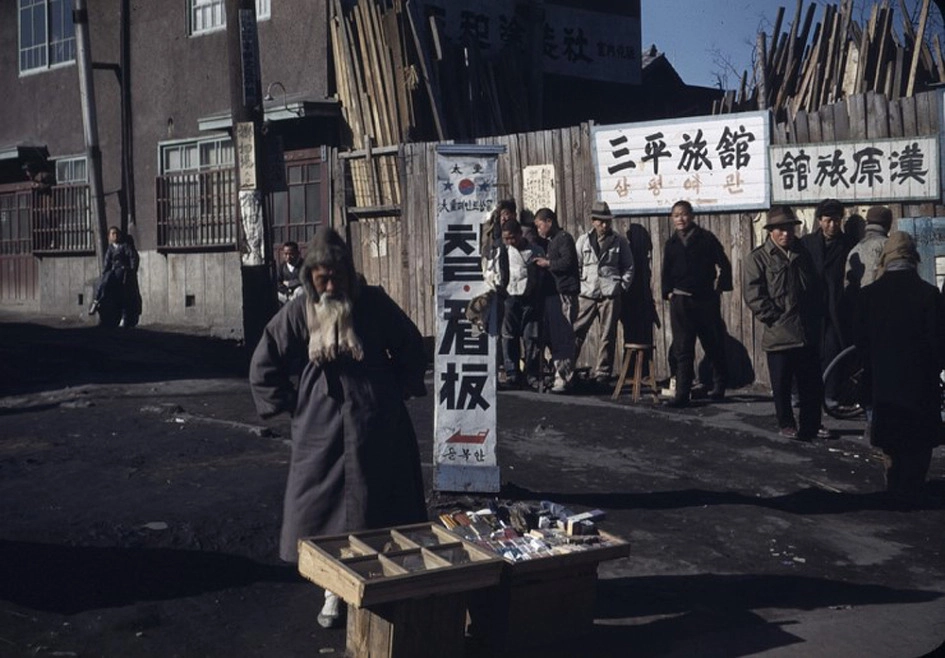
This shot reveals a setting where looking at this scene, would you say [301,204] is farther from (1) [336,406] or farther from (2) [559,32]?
(1) [336,406]

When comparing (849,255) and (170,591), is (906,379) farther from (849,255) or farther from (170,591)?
(170,591)

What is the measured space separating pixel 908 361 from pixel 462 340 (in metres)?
3.28

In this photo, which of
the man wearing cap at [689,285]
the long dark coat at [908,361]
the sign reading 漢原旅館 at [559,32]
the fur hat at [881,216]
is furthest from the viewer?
the sign reading 漢原旅館 at [559,32]

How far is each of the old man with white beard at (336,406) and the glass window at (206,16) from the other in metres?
15.7

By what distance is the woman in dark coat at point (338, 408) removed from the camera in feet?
18.8

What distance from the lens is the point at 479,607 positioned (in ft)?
18.6

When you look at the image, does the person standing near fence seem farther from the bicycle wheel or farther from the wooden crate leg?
the wooden crate leg

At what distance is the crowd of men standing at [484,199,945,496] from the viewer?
8617 mm

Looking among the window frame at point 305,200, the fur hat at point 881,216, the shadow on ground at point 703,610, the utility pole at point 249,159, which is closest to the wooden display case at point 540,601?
the shadow on ground at point 703,610

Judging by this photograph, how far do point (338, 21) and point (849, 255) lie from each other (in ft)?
32.6

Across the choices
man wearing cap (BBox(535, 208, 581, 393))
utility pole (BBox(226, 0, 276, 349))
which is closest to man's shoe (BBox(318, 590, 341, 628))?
utility pole (BBox(226, 0, 276, 349))

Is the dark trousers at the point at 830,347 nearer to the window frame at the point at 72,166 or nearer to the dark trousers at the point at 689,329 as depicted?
the dark trousers at the point at 689,329

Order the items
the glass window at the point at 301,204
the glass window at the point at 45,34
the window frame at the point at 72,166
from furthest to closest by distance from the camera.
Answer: the glass window at the point at 45,34 → the window frame at the point at 72,166 → the glass window at the point at 301,204

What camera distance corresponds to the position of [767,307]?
34.6 feet
